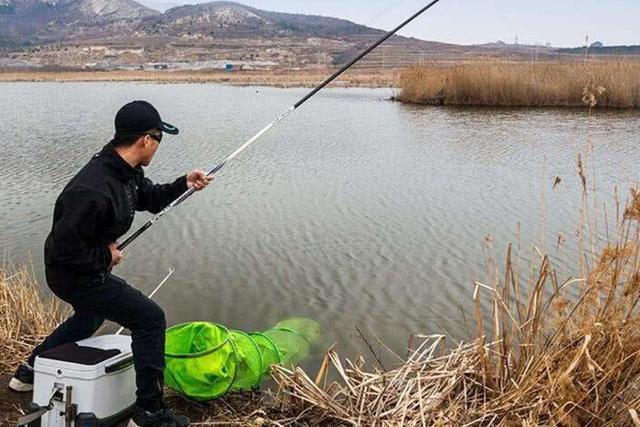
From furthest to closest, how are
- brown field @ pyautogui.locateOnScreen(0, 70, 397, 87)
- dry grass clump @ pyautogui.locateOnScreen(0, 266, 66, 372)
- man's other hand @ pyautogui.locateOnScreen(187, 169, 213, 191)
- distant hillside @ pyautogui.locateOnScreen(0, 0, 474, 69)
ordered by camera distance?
distant hillside @ pyautogui.locateOnScreen(0, 0, 474, 69) → brown field @ pyautogui.locateOnScreen(0, 70, 397, 87) → dry grass clump @ pyautogui.locateOnScreen(0, 266, 66, 372) → man's other hand @ pyautogui.locateOnScreen(187, 169, 213, 191)

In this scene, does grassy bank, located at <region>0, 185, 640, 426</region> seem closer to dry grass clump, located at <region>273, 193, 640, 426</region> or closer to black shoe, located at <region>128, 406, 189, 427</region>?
dry grass clump, located at <region>273, 193, 640, 426</region>

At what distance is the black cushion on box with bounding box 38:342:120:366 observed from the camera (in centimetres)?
326

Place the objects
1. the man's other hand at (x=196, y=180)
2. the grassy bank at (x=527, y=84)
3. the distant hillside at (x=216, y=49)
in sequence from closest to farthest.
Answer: the man's other hand at (x=196, y=180), the grassy bank at (x=527, y=84), the distant hillside at (x=216, y=49)

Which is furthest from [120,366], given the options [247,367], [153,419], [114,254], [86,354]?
[247,367]

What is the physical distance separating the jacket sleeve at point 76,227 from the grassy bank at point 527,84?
21.9m

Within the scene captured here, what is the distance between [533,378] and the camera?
3.14 m

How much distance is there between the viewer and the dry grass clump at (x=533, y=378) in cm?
308

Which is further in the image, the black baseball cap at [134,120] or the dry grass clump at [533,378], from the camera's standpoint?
the black baseball cap at [134,120]

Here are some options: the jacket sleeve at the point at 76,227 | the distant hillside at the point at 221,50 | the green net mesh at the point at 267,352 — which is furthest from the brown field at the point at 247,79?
the jacket sleeve at the point at 76,227

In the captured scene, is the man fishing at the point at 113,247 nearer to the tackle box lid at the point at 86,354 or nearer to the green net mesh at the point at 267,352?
the tackle box lid at the point at 86,354

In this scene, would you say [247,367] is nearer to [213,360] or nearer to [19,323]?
[213,360]

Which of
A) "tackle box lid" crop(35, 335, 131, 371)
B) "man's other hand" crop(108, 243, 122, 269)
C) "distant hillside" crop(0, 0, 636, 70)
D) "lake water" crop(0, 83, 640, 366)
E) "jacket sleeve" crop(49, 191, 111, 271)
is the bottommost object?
"lake water" crop(0, 83, 640, 366)

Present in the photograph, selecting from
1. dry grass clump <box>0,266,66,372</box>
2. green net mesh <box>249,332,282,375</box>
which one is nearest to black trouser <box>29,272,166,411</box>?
green net mesh <box>249,332,282,375</box>

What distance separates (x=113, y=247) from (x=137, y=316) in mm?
351
